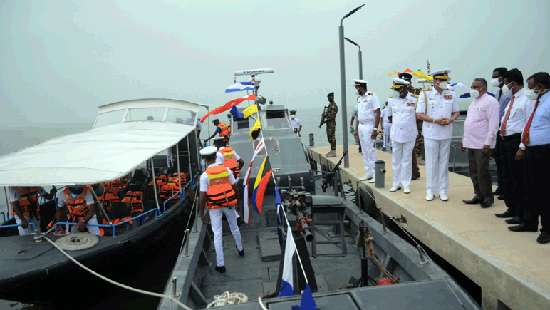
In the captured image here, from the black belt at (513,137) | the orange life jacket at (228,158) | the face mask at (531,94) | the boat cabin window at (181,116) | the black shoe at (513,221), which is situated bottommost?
the black shoe at (513,221)

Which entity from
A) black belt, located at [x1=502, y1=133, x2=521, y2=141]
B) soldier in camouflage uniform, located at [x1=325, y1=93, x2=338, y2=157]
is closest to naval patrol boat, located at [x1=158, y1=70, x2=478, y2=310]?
black belt, located at [x1=502, y1=133, x2=521, y2=141]

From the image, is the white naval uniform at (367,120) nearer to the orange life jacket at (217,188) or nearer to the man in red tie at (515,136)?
the man in red tie at (515,136)

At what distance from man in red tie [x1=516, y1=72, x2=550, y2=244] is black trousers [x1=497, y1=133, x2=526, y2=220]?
0.41 meters

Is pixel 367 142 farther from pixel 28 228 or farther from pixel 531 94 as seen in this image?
pixel 28 228

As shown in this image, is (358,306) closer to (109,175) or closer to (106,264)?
(109,175)

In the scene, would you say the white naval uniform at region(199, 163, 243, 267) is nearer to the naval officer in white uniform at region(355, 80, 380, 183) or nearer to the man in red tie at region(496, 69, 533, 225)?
the naval officer in white uniform at region(355, 80, 380, 183)

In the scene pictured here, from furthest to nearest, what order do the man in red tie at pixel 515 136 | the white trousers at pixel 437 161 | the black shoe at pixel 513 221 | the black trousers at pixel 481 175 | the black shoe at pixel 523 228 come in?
the white trousers at pixel 437 161
the black trousers at pixel 481 175
the black shoe at pixel 513 221
the man in red tie at pixel 515 136
the black shoe at pixel 523 228

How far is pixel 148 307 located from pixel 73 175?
3.32 metres

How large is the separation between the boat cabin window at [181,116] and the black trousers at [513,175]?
23.7 ft

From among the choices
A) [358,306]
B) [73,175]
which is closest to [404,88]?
[358,306]

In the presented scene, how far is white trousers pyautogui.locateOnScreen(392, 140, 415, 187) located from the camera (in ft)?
22.2

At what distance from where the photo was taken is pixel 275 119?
32.4 feet

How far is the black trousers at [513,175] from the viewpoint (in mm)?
5043

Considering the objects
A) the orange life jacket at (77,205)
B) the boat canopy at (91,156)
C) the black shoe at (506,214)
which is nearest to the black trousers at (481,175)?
the black shoe at (506,214)
